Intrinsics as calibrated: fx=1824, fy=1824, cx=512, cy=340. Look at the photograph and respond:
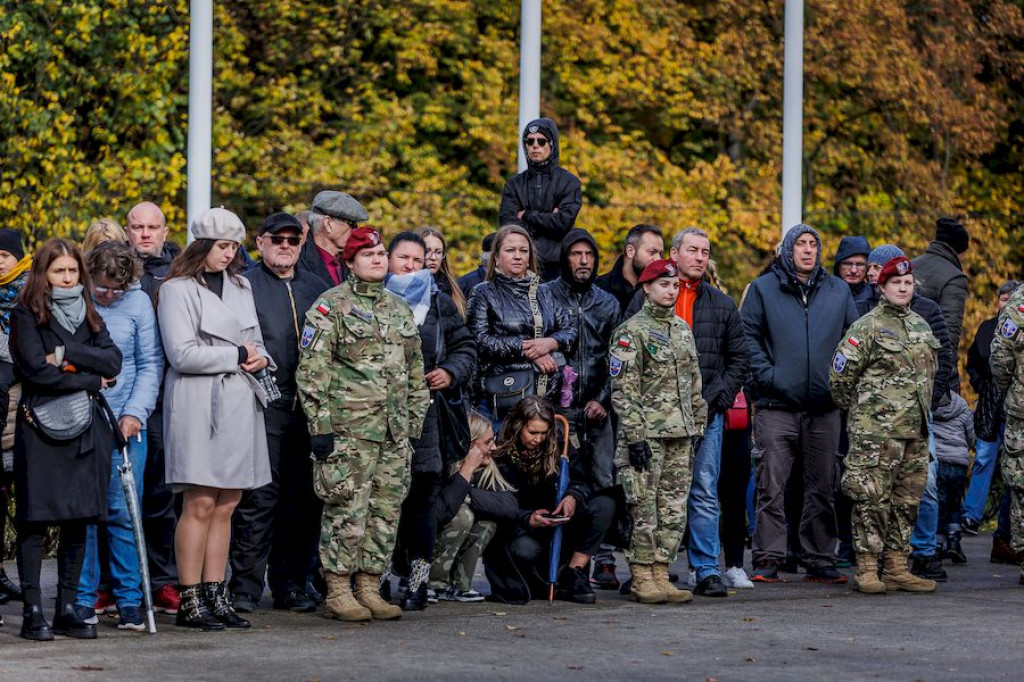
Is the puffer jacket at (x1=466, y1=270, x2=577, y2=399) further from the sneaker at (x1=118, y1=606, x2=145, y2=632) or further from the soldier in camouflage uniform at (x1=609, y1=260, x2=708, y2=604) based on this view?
the sneaker at (x1=118, y1=606, x2=145, y2=632)

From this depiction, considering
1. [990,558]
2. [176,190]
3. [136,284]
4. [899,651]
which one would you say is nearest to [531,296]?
[136,284]

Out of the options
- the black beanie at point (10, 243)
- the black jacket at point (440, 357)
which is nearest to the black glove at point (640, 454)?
the black jacket at point (440, 357)

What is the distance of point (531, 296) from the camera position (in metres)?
10.9

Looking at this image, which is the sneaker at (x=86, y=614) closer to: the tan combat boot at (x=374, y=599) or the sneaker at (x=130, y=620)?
the sneaker at (x=130, y=620)

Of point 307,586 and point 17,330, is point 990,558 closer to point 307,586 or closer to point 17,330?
point 307,586

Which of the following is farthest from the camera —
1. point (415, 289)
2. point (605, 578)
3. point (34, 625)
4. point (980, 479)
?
point (980, 479)

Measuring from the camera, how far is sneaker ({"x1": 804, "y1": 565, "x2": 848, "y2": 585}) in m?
11.6

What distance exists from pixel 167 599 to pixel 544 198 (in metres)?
3.93

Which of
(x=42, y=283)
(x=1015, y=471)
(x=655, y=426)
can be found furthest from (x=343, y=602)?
(x=1015, y=471)

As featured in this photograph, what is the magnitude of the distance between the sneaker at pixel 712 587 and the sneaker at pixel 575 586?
68 cm

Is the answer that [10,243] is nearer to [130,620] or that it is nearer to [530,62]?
[130,620]

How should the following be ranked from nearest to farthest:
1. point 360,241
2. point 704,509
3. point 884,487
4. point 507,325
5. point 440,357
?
point 360,241
point 440,357
point 507,325
point 704,509
point 884,487

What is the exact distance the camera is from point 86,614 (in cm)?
899

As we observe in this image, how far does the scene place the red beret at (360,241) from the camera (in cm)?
957
